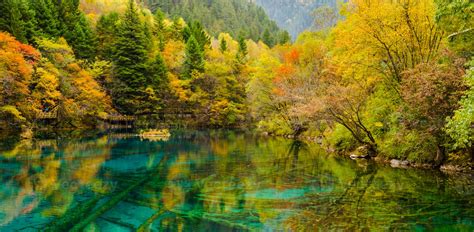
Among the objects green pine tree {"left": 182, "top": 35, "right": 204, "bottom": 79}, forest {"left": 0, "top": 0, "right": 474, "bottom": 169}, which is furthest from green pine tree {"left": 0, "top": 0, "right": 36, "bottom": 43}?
green pine tree {"left": 182, "top": 35, "right": 204, "bottom": 79}

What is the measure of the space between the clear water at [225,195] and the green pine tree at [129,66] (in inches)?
1176

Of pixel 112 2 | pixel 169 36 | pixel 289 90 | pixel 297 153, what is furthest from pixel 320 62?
pixel 112 2

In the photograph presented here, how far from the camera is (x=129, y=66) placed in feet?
170

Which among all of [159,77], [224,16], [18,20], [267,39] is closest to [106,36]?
[159,77]

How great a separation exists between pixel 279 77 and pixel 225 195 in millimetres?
28217

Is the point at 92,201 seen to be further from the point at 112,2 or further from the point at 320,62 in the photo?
the point at 112,2

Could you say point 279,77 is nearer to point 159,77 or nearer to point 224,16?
point 159,77

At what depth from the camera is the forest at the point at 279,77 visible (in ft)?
53.7

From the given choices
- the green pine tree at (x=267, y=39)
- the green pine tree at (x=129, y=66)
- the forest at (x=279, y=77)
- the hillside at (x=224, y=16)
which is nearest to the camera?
the forest at (x=279, y=77)

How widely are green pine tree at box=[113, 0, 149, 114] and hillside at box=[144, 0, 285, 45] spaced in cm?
4943

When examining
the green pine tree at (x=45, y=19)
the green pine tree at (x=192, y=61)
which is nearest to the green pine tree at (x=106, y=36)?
the green pine tree at (x=45, y=19)

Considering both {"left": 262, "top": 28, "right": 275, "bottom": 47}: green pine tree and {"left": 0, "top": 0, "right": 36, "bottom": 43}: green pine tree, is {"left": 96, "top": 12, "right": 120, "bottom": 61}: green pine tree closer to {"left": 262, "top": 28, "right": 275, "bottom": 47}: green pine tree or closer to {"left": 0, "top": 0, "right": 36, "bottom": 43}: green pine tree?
{"left": 0, "top": 0, "right": 36, "bottom": 43}: green pine tree

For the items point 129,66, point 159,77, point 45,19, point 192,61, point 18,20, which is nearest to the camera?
point 18,20

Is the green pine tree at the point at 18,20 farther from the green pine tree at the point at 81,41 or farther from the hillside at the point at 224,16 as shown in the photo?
the hillside at the point at 224,16
